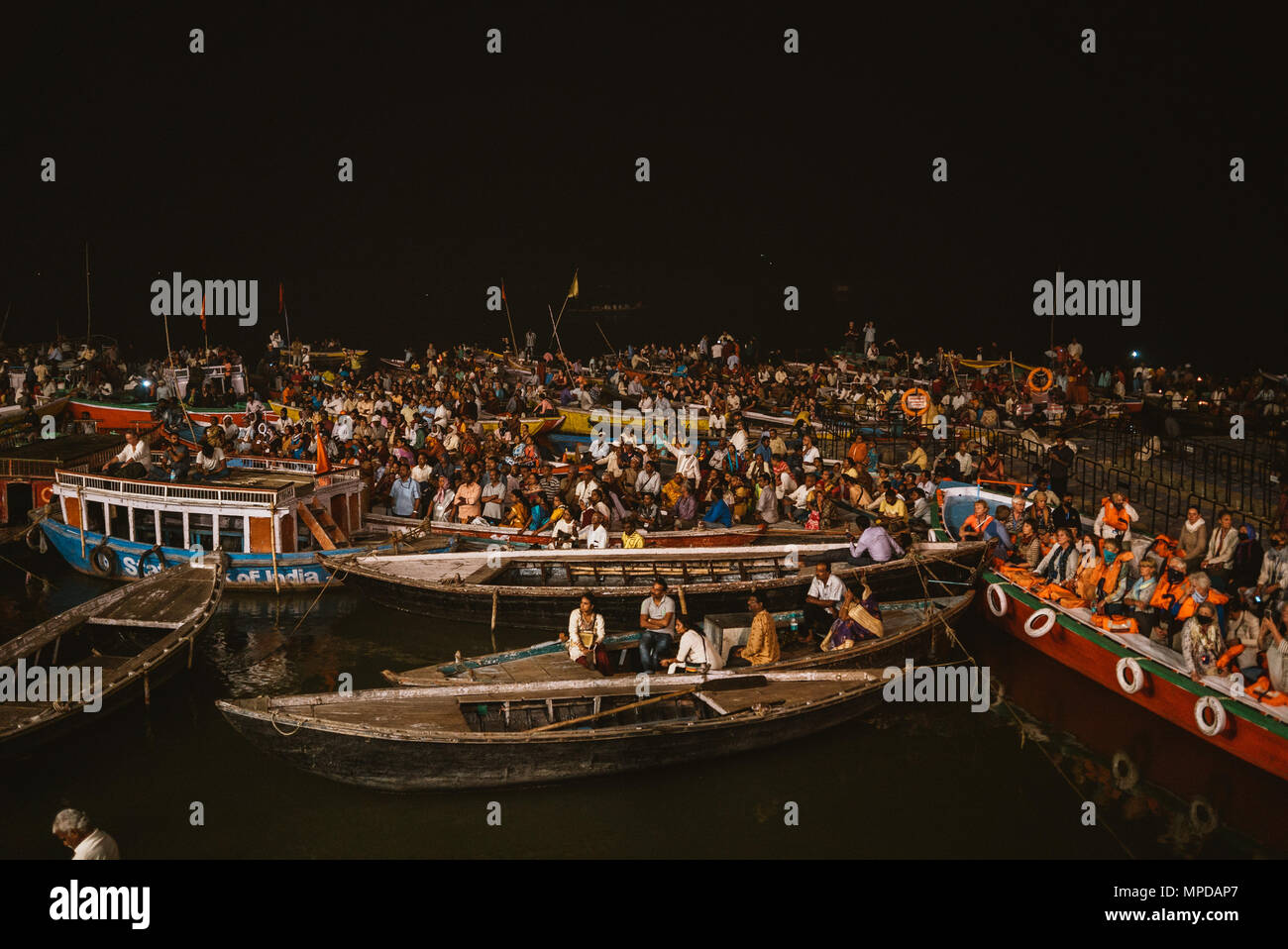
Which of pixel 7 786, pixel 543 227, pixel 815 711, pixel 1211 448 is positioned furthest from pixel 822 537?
pixel 543 227

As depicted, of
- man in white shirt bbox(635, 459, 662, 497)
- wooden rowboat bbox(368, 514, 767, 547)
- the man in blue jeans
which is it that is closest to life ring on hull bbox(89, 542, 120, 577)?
wooden rowboat bbox(368, 514, 767, 547)

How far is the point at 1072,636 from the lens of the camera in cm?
1446

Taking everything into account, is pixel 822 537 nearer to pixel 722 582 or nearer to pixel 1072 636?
pixel 722 582

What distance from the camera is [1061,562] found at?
50.4 ft

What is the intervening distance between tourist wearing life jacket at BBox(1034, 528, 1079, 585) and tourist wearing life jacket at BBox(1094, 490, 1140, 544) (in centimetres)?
54

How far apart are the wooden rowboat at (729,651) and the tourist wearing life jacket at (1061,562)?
51.9 inches

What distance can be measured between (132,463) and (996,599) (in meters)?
14.8

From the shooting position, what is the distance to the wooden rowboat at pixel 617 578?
53.0 ft

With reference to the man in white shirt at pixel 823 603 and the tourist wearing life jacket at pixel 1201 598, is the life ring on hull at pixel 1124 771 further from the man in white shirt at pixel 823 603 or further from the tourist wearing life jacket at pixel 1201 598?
the man in white shirt at pixel 823 603

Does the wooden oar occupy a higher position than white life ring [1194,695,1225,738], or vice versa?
the wooden oar

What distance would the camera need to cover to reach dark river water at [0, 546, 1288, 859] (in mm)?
10984

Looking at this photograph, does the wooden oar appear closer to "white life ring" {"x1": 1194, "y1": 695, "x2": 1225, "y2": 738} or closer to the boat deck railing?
"white life ring" {"x1": 1194, "y1": 695, "x2": 1225, "y2": 738}

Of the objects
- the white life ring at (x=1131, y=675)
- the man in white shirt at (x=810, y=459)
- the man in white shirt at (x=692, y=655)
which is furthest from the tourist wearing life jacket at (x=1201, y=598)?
the man in white shirt at (x=810, y=459)

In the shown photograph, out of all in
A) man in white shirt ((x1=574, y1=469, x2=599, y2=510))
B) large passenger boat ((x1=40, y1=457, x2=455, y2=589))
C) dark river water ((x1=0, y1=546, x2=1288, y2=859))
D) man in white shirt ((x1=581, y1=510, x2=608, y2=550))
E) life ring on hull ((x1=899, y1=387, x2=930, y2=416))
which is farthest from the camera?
life ring on hull ((x1=899, y1=387, x2=930, y2=416))
